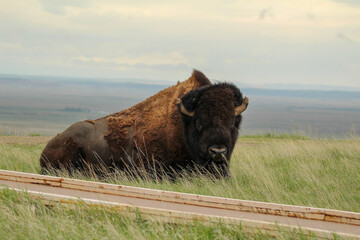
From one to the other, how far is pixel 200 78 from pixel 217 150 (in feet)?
6.94

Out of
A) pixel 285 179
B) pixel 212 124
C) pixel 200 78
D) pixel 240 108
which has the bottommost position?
pixel 285 179

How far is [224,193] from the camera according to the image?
7.55 meters

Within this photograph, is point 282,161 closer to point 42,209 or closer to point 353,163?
point 353,163

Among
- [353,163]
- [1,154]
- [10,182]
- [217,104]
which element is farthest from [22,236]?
[353,163]

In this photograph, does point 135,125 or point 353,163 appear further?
point 353,163

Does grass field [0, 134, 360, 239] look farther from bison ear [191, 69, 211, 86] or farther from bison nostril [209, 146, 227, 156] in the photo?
bison ear [191, 69, 211, 86]

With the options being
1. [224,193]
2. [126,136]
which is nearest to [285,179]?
[224,193]

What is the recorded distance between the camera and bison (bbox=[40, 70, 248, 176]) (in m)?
8.86

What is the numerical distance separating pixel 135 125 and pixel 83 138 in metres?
1.11

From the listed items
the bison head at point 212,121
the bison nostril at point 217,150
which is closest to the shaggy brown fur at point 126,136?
the bison head at point 212,121

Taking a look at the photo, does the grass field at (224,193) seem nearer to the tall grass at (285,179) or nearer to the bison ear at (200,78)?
the tall grass at (285,179)

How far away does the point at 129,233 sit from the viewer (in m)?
5.32

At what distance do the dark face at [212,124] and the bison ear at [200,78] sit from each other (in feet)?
2.52

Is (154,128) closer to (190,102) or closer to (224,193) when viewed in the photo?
(190,102)
